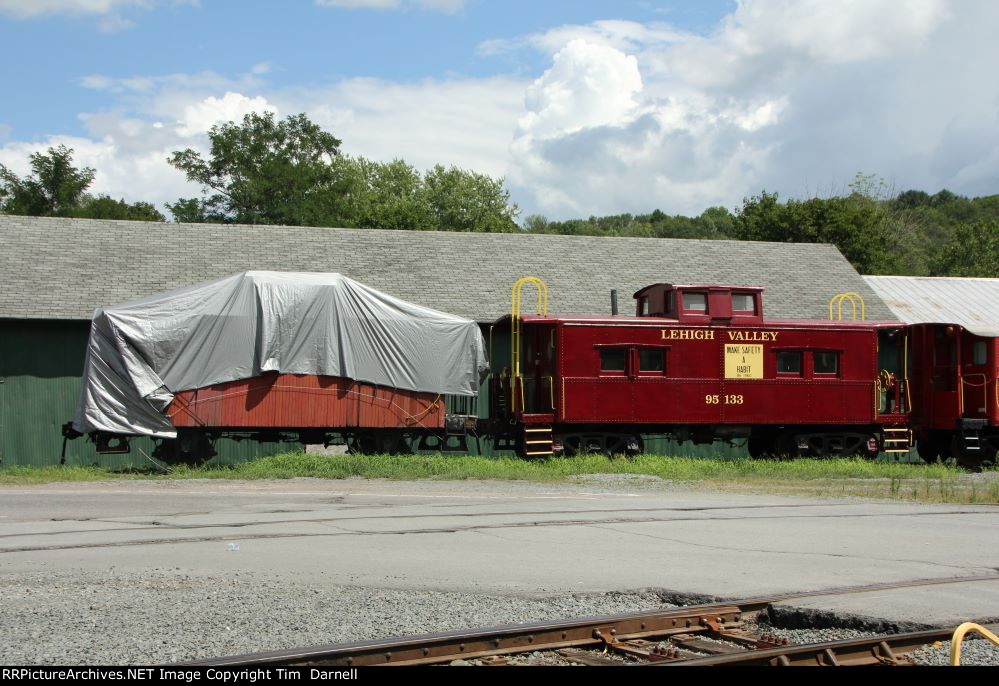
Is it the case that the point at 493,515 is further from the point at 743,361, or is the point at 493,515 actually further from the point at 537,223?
the point at 537,223

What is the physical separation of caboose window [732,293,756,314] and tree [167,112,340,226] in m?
43.3

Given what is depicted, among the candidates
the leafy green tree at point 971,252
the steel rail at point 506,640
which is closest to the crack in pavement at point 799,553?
the steel rail at point 506,640

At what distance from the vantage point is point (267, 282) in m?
20.6

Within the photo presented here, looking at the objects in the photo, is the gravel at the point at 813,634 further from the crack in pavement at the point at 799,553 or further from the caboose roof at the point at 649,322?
the caboose roof at the point at 649,322

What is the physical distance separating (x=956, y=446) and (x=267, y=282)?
1610 cm

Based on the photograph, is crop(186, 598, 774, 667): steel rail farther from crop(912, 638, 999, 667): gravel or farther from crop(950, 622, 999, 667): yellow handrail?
crop(950, 622, 999, 667): yellow handrail

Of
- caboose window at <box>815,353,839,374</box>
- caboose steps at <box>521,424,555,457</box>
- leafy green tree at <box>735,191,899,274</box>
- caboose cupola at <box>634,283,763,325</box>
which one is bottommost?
caboose steps at <box>521,424,555,457</box>

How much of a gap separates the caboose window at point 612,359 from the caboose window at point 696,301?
6.33 ft

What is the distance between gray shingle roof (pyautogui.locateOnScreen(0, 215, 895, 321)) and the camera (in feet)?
81.5

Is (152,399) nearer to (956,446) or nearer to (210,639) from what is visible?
(210,639)

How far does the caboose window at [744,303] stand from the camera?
2291 centimetres

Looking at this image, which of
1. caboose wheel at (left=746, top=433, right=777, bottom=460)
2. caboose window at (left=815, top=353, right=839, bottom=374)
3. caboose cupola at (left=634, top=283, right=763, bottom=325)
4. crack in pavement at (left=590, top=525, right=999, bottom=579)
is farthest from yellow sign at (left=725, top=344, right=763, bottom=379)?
crack in pavement at (left=590, top=525, right=999, bottom=579)

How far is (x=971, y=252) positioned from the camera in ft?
233

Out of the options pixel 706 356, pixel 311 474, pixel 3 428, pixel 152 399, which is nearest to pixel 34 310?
pixel 3 428
